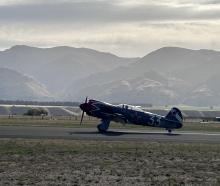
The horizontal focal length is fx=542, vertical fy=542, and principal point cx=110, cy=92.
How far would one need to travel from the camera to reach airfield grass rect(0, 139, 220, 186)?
28.1 m

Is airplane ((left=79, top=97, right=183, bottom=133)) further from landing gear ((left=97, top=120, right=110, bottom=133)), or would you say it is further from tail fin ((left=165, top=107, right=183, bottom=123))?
tail fin ((left=165, top=107, right=183, bottom=123))

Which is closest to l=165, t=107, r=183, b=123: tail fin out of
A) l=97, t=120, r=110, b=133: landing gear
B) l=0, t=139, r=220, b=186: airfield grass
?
l=97, t=120, r=110, b=133: landing gear

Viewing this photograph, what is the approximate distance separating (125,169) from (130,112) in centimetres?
3093

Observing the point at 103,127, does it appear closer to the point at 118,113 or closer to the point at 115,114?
the point at 115,114

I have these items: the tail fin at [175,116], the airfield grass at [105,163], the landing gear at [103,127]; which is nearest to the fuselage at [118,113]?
the landing gear at [103,127]

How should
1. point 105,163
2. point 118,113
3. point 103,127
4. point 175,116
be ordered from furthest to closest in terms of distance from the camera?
point 175,116 < point 118,113 < point 103,127 < point 105,163

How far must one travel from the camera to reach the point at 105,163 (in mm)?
34125

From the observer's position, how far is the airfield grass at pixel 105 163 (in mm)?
28125

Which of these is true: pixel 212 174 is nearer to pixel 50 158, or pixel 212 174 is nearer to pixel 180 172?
pixel 180 172

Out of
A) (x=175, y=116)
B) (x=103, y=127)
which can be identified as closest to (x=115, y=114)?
(x=103, y=127)

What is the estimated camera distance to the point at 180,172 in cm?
3130

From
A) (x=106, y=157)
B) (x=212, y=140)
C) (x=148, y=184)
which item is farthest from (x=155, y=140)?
(x=148, y=184)

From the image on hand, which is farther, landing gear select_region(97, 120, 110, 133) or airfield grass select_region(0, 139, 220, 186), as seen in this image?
landing gear select_region(97, 120, 110, 133)

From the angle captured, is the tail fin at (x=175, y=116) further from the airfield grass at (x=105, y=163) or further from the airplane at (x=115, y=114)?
the airfield grass at (x=105, y=163)
